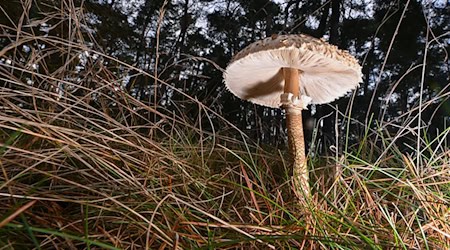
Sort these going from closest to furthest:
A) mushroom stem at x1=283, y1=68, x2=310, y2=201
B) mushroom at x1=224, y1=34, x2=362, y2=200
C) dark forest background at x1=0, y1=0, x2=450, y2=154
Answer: mushroom at x1=224, y1=34, x2=362, y2=200 < mushroom stem at x1=283, y1=68, x2=310, y2=201 < dark forest background at x1=0, y1=0, x2=450, y2=154

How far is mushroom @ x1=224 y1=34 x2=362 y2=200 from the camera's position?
3.20 ft

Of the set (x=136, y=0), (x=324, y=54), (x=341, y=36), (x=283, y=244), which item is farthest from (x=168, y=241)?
(x=136, y=0)

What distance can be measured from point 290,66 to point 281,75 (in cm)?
13

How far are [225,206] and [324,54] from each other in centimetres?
49

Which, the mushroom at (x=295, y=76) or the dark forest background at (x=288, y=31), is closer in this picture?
the mushroom at (x=295, y=76)

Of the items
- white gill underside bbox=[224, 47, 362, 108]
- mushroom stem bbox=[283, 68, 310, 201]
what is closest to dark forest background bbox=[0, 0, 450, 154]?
white gill underside bbox=[224, 47, 362, 108]

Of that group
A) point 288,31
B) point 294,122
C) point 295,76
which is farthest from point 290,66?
point 288,31

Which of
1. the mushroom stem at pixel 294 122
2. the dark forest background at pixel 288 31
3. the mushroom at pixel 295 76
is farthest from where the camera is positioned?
the dark forest background at pixel 288 31

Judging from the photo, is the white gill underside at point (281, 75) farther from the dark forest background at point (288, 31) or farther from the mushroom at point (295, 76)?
the dark forest background at point (288, 31)

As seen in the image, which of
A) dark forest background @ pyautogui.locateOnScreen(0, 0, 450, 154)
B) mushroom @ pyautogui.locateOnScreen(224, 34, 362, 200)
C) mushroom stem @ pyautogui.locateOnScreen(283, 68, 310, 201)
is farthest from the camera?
dark forest background @ pyautogui.locateOnScreen(0, 0, 450, 154)

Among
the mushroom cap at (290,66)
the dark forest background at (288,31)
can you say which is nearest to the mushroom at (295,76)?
the mushroom cap at (290,66)

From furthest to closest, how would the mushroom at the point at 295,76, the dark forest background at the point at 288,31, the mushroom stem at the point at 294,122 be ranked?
1. the dark forest background at the point at 288,31
2. the mushroom stem at the point at 294,122
3. the mushroom at the point at 295,76

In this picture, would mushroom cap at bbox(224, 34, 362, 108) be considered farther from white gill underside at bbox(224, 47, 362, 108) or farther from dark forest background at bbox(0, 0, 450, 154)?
dark forest background at bbox(0, 0, 450, 154)

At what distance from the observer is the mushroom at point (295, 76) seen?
0.98 metres
